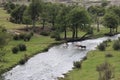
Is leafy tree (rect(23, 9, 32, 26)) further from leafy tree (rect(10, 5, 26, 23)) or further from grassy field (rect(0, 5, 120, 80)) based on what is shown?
leafy tree (rect(10, 5, 26, 23))

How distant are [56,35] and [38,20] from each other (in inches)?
1575

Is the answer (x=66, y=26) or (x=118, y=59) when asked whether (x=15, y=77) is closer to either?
(x=118, y=59)

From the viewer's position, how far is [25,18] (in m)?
135

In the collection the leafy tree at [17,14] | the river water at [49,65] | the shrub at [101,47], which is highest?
the leafy tree at [17,14]

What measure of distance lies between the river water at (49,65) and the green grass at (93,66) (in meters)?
2.72

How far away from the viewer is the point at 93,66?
2960 inches

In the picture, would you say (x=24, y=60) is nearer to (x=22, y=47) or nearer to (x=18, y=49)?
(x=18, y=49)

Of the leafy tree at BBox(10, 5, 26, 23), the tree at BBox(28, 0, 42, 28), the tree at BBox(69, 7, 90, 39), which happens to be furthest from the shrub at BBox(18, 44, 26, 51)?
the leafy tree at BBox(10, 5, 26, 23)

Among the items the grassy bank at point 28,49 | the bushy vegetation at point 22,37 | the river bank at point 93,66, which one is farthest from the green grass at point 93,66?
the bushy vegetation at point 22,37

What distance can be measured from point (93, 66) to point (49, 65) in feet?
36.3

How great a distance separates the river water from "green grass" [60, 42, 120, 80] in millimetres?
2721

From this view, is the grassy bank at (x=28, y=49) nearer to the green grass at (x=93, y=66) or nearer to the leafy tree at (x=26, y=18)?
the green grass at (x=93, y=66)

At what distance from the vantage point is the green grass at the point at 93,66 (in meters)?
66.1

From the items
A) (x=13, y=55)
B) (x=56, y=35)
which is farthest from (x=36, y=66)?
(x=56, y=35)
